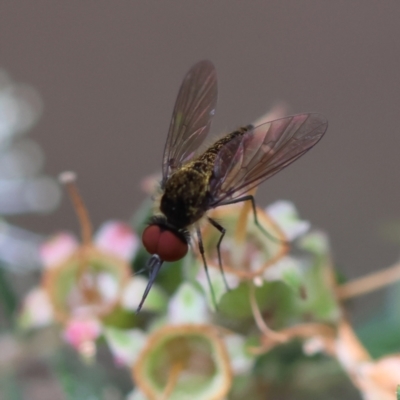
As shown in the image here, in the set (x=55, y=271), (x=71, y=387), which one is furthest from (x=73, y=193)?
(x=71, y=387)

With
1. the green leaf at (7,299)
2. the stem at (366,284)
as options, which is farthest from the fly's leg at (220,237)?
the green leaf at (7,299)

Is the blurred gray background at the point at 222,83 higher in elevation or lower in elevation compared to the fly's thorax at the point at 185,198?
higher

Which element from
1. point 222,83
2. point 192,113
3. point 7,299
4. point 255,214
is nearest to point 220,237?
point 255,214

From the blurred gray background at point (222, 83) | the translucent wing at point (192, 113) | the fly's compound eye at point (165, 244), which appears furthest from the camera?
the blurred gray background at point (222, 83)

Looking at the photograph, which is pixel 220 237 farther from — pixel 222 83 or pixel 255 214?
pixel 222 83

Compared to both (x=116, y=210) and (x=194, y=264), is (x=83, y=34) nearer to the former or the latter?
(x=116, y=210)

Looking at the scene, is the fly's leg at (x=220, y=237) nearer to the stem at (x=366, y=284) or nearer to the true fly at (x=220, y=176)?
the true fly at (x=220, y=176)

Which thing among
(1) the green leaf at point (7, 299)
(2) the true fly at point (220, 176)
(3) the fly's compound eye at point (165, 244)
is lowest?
(3) the fly's compound eye at point (165, 244)
